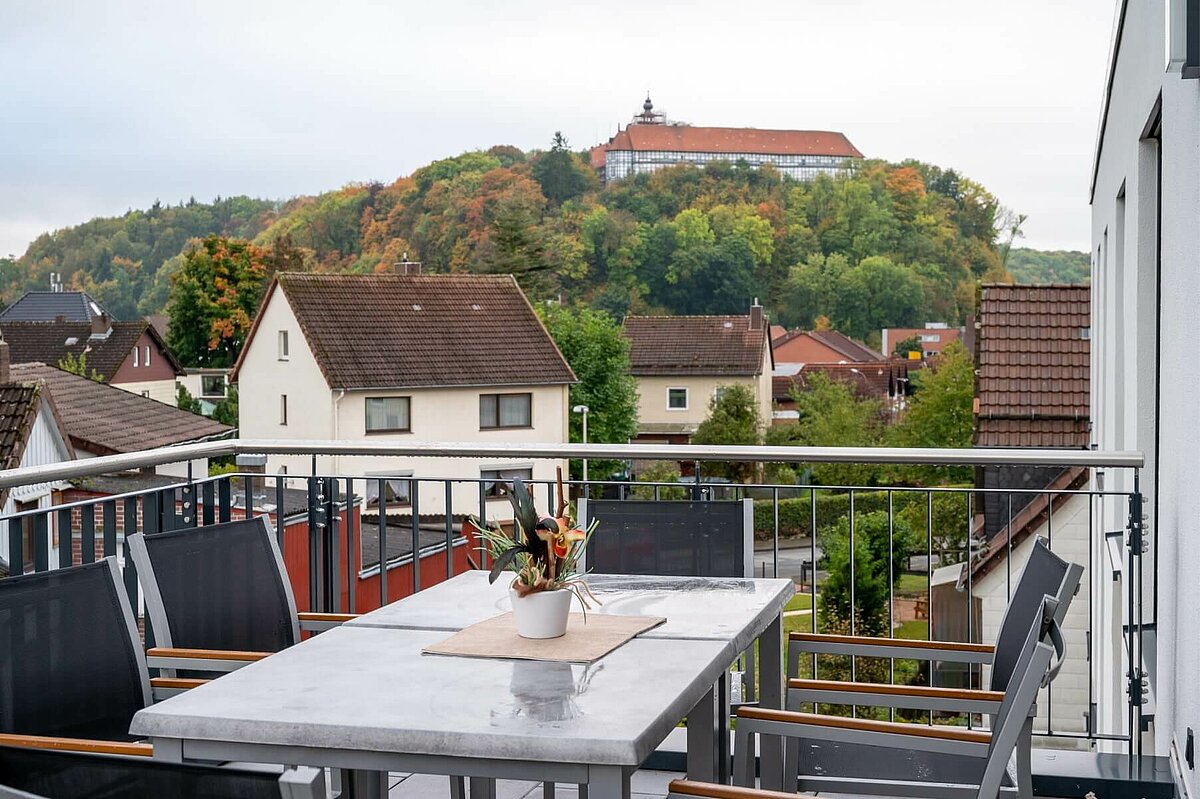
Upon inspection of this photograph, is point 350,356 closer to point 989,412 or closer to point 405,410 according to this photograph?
point 405,410

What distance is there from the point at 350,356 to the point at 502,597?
111 ft

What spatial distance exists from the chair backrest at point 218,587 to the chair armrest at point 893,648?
4.50ft

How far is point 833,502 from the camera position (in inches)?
1545

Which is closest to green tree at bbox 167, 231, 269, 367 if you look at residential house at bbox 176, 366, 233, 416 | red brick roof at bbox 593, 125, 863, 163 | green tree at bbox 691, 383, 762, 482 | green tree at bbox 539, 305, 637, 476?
residential house at bbox 176, 366, 233, 416

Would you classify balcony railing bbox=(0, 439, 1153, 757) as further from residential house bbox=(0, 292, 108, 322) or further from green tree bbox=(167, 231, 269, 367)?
residential house bbox=(0, 292, 108, 322)

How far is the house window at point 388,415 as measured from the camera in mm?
36406

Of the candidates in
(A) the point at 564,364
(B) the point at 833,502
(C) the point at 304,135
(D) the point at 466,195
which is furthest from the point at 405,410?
(C) the point at 304,135

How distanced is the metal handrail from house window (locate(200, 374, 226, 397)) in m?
51.2

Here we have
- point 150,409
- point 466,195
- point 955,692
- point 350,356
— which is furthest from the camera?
point 466,195

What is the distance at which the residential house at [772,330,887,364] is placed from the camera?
61188 mm

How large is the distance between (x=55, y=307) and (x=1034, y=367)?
4593 centimetres

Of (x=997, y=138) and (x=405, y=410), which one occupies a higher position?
(x=997, y=138)

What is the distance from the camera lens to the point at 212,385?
54.1 m

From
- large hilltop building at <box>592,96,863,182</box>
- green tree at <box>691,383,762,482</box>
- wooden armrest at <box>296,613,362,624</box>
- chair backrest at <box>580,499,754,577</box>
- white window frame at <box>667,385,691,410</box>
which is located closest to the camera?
wooden armrest at <box>296,613,362,624</box>
